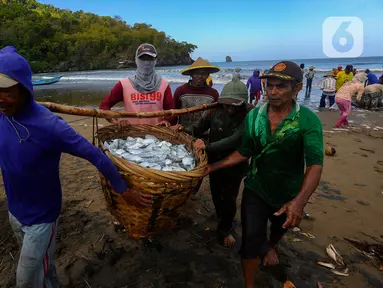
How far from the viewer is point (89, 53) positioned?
2219 inches

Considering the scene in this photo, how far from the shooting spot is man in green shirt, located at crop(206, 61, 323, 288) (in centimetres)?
193

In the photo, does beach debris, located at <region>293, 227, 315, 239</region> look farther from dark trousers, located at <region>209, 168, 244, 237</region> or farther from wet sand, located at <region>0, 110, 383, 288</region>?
dark trousers, located at <region>209, 168, 244, 237</region>

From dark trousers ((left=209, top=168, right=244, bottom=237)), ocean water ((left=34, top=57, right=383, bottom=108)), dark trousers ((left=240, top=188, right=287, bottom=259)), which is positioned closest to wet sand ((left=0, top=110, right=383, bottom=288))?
dark trousers ((left=209, top=168, right=244, bottom=237))

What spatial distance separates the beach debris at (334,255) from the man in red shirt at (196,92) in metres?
2.05

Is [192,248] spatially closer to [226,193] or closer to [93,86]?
[226,193]

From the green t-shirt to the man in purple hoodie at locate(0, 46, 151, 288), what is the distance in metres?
1.11

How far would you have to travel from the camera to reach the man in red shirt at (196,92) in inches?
129

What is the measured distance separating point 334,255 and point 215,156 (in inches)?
62.9

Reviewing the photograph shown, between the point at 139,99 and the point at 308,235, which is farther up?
the point at 139,99

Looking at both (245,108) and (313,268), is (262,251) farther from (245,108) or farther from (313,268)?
(245,108)

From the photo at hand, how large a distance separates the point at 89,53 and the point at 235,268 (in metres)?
61.4

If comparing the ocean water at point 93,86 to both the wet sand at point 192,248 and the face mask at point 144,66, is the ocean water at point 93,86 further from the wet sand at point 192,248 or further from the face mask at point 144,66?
the face mask at point 144,66

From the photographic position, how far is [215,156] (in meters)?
2.94

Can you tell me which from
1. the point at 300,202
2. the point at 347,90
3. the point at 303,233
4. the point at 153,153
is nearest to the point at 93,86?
the point at 347,90
